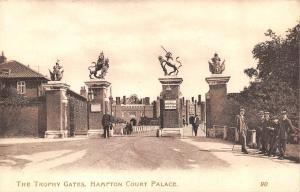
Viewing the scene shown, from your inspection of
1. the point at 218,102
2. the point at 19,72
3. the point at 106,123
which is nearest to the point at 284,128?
the point at 218,102

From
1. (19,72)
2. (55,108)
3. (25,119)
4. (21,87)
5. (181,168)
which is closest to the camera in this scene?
(181,168)

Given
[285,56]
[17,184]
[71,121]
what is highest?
[285,56]

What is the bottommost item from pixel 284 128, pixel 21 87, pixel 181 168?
pixel 181 168

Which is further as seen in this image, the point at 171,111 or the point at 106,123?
the point at 106,123

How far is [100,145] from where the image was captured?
1385 centimetres

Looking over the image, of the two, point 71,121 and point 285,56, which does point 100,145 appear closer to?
point 71,121

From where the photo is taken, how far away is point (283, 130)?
36.2 feet

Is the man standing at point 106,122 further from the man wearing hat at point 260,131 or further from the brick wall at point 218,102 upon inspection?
the man wearing hat at point 260,131

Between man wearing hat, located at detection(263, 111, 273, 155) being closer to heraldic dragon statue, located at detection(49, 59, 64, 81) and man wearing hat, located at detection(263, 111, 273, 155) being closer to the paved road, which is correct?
the paved road

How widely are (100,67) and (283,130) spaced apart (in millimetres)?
8492

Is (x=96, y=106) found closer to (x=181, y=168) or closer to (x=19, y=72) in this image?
(x=181, y=168)

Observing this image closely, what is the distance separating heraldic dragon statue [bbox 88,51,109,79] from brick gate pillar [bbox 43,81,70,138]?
1144mm

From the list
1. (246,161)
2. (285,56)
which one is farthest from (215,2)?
(285,56)

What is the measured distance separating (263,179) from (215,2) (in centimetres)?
443
